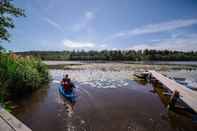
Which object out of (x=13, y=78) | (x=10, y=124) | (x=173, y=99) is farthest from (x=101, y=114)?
(x=13, y=78)

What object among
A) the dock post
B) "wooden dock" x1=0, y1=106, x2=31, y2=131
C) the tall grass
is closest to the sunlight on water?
the tall grass

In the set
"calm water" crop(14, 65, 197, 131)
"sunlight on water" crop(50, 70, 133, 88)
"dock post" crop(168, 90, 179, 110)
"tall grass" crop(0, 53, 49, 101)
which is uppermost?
"tall grass" crop(0, 53, 49, 101)

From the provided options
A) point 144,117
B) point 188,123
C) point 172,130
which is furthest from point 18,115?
point 188,123

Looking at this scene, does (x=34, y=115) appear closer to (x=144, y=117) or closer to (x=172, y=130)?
(x=144, y=117)

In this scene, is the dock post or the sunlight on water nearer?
the dock post

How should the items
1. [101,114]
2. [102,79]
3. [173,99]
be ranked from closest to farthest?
[101,114], [173,99], [102,79]

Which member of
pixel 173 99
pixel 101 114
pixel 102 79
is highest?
pixel 173 99

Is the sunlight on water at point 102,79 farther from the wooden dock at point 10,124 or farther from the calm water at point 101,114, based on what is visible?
the wooden dock at point 10,124

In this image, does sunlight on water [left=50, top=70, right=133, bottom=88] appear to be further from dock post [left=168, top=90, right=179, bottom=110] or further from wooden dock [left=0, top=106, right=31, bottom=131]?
wooden dock [left=0, top=106, right=31, bottom=131]

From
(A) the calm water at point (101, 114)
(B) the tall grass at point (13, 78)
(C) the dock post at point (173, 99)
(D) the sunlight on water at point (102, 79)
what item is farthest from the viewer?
(D) the sunlight on water at point (102, 79)

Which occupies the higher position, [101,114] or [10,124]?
[10,124]

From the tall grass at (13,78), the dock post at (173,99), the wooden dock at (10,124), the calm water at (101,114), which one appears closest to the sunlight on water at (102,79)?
the calm water at (101,114)

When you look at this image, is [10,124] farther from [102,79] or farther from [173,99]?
[102,79]

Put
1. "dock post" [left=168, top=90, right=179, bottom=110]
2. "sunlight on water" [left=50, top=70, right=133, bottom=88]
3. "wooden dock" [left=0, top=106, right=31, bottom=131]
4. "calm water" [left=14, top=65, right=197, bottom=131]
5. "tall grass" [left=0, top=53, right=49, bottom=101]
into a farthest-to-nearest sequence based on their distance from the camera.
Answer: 1. "sunlight on water" [left=50, top=70, right=133, bottom=88]
2. "tall grass" [left=0, top=53, right=49, bottom=101]
3. "dock post" [left=168, top=90, right=179, bottom=110]
4. "calm water" [left=14, top=65, right=197, bottom=131]
5. "wooden dock" [left=0, top=106, right=31, bottom=131]
